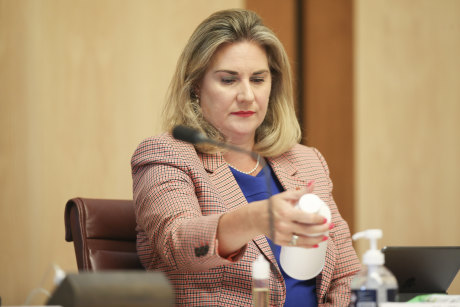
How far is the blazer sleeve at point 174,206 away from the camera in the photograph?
136 centimetres

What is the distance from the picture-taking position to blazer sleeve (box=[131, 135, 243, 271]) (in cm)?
136

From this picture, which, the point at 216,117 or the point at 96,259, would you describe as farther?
the point at 216,117

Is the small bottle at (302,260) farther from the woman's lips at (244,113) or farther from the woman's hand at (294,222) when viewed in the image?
the woman's lips at (244,113)

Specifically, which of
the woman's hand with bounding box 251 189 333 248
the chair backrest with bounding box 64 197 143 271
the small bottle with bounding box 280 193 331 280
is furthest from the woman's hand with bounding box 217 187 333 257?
the chair backrest with bounding box 64 197 143 271

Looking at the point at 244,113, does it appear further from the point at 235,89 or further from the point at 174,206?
the point at 174,206

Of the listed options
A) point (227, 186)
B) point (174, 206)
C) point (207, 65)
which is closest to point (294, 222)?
point (174, 206)

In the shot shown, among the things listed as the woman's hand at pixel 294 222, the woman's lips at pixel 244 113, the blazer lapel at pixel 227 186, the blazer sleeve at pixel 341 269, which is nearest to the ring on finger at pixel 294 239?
the woman's hand at pixel 294 222

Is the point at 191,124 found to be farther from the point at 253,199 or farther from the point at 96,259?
the point at 96,259

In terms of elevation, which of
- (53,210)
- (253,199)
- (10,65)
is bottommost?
(53,210)

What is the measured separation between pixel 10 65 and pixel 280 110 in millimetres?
1141

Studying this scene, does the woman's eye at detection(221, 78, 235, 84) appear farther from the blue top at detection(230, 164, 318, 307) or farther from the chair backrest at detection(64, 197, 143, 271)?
the chair backrest at detection(64, 197, 143, 271)

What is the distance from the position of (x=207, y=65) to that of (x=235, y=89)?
121 millimetres

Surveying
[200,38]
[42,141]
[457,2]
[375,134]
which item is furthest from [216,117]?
[457,2]

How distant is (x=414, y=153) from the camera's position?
3.50 metres
